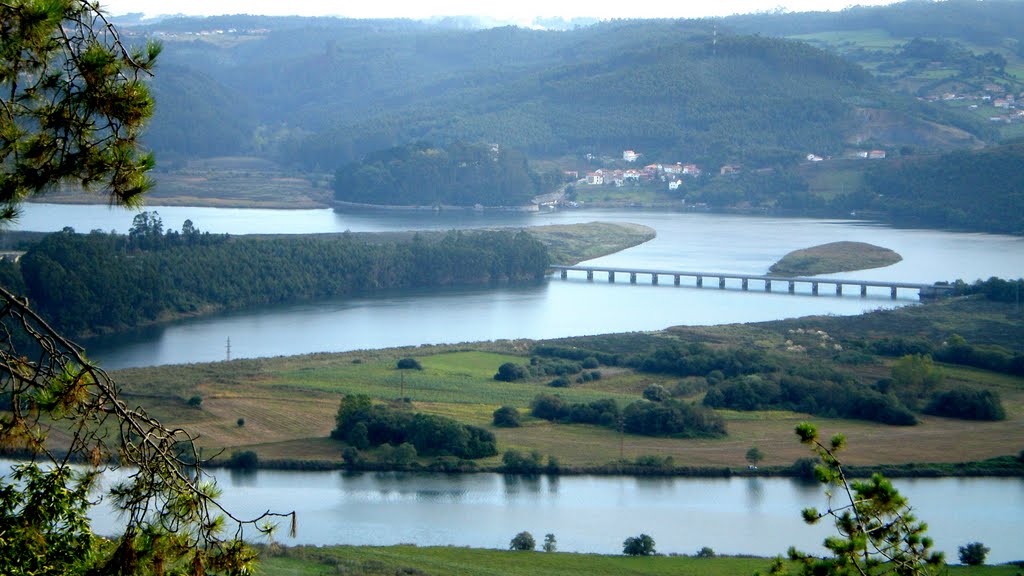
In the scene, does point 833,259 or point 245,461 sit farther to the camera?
point 833,259

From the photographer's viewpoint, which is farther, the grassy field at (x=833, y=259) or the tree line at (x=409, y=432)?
the grassy field at (x=833, y=259)

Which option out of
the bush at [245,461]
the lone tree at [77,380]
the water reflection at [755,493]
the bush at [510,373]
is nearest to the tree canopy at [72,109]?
the lone tree at [77,380]

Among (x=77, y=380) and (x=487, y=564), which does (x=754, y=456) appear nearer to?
(x=487, y=564)

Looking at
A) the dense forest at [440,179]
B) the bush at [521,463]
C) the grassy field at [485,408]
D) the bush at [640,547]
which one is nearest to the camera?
the bush at [640,547]

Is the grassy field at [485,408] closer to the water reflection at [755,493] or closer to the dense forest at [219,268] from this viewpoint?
the water reflection at [755,493]

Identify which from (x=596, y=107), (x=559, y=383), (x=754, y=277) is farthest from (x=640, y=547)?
(x=596, y=107)

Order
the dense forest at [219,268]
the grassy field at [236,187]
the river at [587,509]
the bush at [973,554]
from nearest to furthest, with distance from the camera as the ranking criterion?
1. the bush at [973,554]
2. the river at [587,509]
3. the dense forest at [219,268]
4. the grassy field at [236,187]
